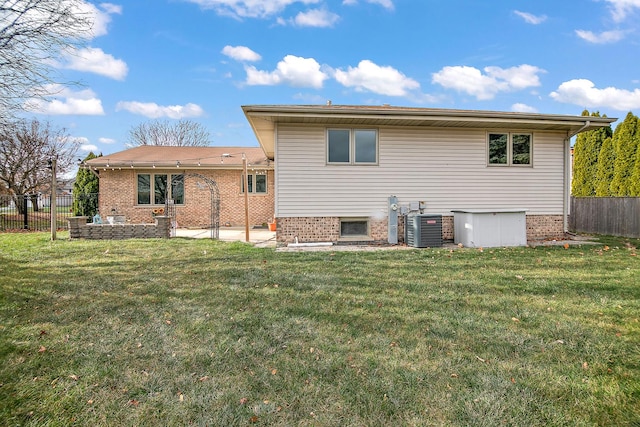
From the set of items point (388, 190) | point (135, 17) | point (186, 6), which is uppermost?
point (186, 6)

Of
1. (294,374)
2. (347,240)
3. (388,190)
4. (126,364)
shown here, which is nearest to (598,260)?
(388,190)

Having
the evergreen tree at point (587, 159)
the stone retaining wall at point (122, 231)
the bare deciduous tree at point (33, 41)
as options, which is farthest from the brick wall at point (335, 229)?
the evergreen tree at point (587, 159)

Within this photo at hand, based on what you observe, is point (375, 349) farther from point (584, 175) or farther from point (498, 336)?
point (584, 175)

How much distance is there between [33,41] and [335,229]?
758 centimetres

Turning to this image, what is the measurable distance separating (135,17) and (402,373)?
426 inches

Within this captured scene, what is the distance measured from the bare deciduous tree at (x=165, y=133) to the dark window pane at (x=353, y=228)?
29.7 metres

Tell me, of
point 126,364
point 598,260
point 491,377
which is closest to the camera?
point 491,377

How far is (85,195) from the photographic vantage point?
16.0 m

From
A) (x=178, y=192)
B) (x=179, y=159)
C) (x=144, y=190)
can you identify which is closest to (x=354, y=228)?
(x=178, y=192)

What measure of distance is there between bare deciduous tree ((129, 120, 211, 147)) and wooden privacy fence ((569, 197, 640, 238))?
1280 inches

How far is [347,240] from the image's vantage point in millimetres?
9609

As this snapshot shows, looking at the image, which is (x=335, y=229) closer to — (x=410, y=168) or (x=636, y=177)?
(x=410, y=168)

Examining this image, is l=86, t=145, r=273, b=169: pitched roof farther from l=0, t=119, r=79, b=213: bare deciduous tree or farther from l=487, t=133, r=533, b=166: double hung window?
l=487, t=133, r=533, b=166: double hung window

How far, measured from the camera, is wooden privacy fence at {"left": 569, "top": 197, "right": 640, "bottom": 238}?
11.4 m
